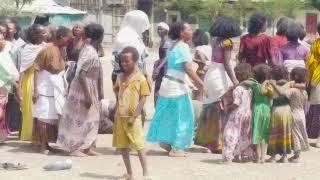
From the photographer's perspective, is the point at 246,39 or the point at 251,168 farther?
the point at 246,39

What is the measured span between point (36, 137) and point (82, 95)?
0.97 meters

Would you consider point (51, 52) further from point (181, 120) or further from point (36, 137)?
point (181, 120)

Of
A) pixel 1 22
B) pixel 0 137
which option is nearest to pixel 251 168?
pixel 0 137

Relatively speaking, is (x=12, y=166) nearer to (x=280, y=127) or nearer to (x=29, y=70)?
(x=29, y=70)

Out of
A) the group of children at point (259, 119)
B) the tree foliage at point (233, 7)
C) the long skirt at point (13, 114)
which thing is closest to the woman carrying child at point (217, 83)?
the group of children at point (259, 119)

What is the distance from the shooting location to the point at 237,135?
29.8ft

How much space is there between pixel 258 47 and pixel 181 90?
1.29m

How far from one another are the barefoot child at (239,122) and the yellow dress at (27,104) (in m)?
2.65

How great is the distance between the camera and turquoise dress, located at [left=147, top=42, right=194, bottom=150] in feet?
31.1

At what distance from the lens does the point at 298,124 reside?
31.6ft

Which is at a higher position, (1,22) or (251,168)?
(1,22)

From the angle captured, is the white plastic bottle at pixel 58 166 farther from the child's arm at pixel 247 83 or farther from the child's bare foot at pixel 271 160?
the child's bare foot at pixel 271 160

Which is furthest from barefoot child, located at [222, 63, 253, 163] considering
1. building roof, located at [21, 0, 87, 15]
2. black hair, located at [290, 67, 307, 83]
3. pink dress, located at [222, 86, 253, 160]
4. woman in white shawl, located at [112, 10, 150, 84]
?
building roof, located at [21, 0, 87, 15]

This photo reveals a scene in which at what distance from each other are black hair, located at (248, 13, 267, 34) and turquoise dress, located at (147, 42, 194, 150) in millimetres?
1014
